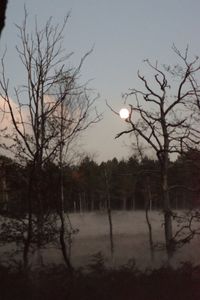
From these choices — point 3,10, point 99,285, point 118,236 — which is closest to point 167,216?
point 99,285

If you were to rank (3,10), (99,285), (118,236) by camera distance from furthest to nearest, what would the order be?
(118,236) < (99,285) < (3,10)

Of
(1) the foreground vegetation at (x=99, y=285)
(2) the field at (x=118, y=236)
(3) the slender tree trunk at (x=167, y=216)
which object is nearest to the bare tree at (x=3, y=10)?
(1) the foreground vegetation at (x=99, y=285)

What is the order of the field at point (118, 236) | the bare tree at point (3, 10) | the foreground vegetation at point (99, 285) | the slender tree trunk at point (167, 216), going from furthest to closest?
the field at point (118, 236) → the slender tree trunk at point (167, 216) → the foreground vegetation at point (99, 285) → the bare tree at point (3, 10)

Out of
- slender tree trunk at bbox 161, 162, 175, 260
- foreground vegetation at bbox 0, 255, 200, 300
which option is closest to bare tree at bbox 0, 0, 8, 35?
foreground vegetation at bbox 0, 255, 200, 300

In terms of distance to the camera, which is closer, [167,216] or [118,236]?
[167,216]

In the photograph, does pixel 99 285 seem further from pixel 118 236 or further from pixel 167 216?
pixel 118 236

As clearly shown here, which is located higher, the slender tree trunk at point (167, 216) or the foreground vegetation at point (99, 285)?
the slender tree trunk at point (167, 216)

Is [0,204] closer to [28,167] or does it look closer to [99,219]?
[28,167]

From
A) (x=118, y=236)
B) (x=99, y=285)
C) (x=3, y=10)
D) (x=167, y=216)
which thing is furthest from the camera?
(x=118, y=236)

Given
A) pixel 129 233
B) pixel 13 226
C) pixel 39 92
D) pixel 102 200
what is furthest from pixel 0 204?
pixel 102 200

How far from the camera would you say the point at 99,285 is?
966cm

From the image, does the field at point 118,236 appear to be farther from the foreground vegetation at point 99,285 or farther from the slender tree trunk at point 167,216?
the foreground vegetation at point 99,285

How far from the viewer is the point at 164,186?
2155cm

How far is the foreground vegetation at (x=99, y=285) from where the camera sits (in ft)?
30.3
